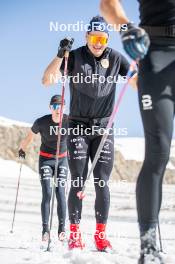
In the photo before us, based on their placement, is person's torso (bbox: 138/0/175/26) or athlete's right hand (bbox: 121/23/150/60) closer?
athlete's right hand (bbox: 121/23/150/60)

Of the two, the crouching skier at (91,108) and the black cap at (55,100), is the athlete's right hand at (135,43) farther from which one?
the black cap at (55,100)

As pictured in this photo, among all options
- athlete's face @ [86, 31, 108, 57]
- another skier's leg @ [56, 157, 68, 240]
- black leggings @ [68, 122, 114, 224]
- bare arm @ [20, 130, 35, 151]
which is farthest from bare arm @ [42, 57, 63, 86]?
bare arm @ [20, 130, 35, 151]

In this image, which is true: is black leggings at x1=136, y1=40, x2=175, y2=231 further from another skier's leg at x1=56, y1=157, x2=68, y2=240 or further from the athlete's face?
another skier's leg at x1=56, y1=157, x2=68, y2=240

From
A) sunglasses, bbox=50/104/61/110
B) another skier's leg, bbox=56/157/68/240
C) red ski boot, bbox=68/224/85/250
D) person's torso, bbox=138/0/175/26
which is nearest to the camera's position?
person's torso, bbox=138/0/175/26

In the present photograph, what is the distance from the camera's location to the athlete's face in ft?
16.9

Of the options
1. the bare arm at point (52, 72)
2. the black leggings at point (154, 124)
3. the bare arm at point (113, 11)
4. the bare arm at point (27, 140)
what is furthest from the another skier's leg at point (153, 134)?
the bare arm at point (27, 140)

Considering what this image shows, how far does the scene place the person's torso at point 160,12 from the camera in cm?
301

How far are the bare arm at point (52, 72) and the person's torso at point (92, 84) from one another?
0.57 feet

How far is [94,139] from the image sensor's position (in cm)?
505

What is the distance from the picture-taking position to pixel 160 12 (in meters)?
3.03

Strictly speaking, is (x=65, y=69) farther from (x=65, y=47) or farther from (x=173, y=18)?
(x=173, y=18)

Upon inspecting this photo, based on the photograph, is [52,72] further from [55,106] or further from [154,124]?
[154,124]

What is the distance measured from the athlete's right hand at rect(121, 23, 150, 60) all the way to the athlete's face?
2.41 metres

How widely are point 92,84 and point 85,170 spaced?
91 cm
